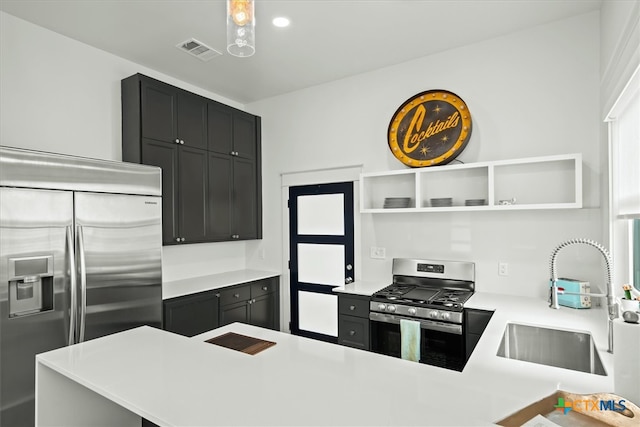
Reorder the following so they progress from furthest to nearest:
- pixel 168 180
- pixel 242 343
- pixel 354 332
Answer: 1. pixel 168 180
2. pixel 354 332
3. pixel 242 343

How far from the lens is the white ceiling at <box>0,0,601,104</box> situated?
8.38ft

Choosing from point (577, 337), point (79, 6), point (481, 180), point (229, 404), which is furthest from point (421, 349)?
point (79, 6)

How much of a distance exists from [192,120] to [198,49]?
0.71 meters

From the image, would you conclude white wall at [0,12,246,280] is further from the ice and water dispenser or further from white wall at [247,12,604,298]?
white wall at [247,12,604,298]

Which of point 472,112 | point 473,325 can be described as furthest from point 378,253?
point 472,112

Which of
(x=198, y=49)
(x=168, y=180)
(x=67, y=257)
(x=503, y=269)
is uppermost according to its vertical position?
(x=198, y=49)

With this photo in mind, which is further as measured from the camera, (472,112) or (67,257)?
(472,112)

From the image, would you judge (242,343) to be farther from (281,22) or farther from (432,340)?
(281,22)

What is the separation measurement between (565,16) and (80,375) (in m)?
3.72

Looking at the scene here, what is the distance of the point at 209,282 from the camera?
367 centimetres

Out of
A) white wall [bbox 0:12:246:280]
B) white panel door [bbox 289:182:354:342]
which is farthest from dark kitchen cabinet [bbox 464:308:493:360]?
white wall [bbox 0:12:246:280]

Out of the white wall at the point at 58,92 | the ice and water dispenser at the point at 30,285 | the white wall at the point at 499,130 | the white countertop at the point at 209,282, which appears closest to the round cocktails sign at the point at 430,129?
the white wall at the point at 499,130

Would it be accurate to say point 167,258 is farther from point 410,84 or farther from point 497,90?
point 497,90

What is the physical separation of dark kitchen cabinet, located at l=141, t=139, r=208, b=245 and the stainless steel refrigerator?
45 centimetres
